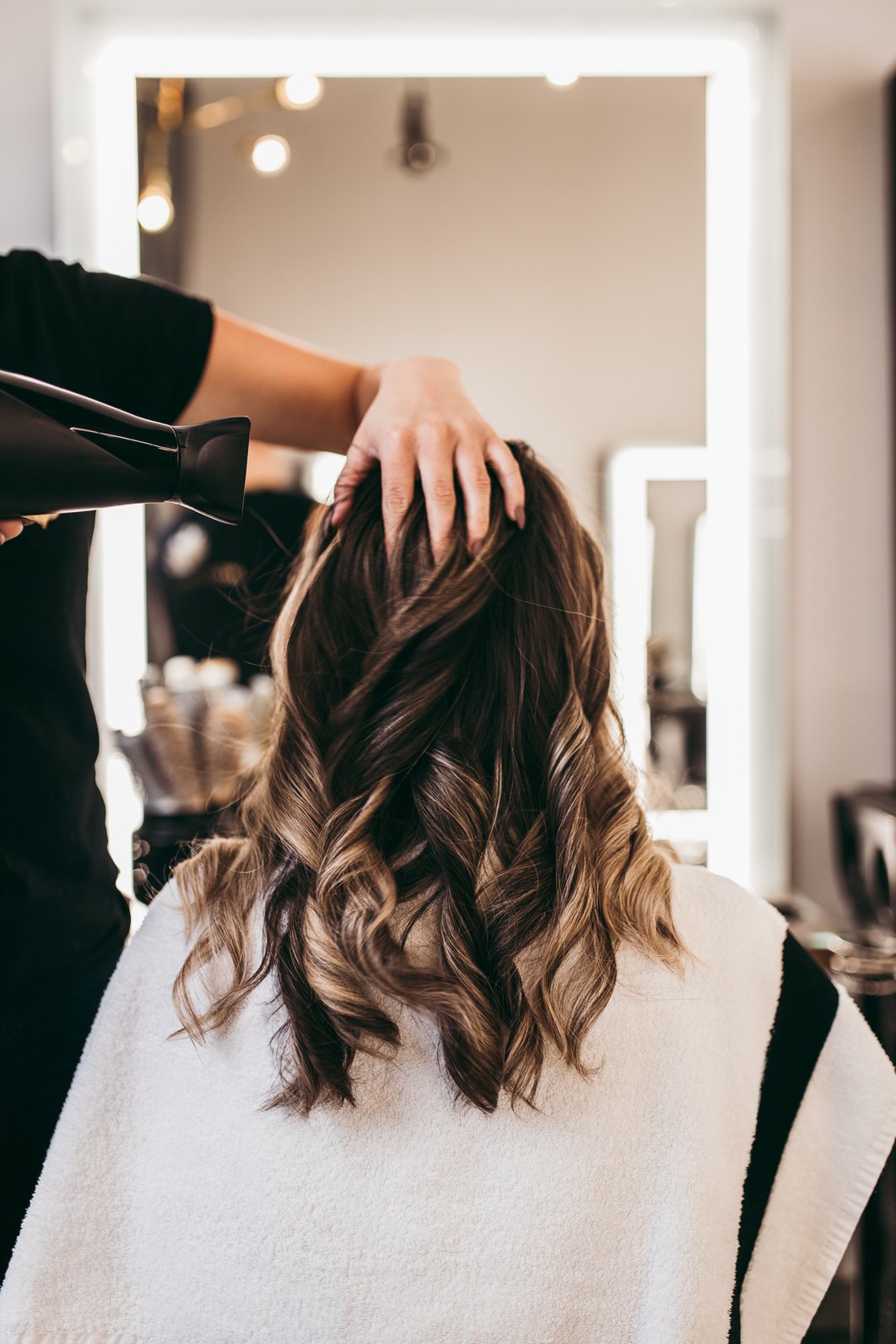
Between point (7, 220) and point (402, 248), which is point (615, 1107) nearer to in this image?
point (402, 248)

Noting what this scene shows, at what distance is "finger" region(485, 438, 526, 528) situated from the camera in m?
0.64

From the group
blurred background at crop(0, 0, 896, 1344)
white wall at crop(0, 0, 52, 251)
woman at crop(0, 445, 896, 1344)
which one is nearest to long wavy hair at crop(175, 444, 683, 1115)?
woman at crop(0, 445, 896, 1344)

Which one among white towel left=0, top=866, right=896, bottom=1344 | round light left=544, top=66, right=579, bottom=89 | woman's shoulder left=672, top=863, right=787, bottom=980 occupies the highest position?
round light left=544, top=66, right=579, bottom=89

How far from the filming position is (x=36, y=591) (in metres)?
0.73

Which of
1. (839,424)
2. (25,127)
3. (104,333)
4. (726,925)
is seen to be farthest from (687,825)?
(25,127)

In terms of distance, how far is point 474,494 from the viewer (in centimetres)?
62

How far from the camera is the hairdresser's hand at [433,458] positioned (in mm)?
619

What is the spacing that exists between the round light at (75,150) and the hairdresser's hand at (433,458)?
1.01 metres

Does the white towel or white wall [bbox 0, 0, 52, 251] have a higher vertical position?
white wall [bbox 0, 0, 52, 251]

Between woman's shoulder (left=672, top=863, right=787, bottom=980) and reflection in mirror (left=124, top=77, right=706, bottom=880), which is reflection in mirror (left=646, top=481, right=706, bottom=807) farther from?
woman's shoulder (left=672, top=863, right=787, bottom=980)

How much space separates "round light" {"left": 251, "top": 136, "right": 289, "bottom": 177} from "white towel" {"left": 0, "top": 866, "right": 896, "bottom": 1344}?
3.99ft

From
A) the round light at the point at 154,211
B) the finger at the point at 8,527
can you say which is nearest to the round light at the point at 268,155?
the round light at the point at 154,211

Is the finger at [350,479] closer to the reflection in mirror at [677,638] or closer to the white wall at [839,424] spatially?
the reflection in mirror at [677,638]

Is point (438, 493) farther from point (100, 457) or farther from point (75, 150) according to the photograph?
point (75, 150)
